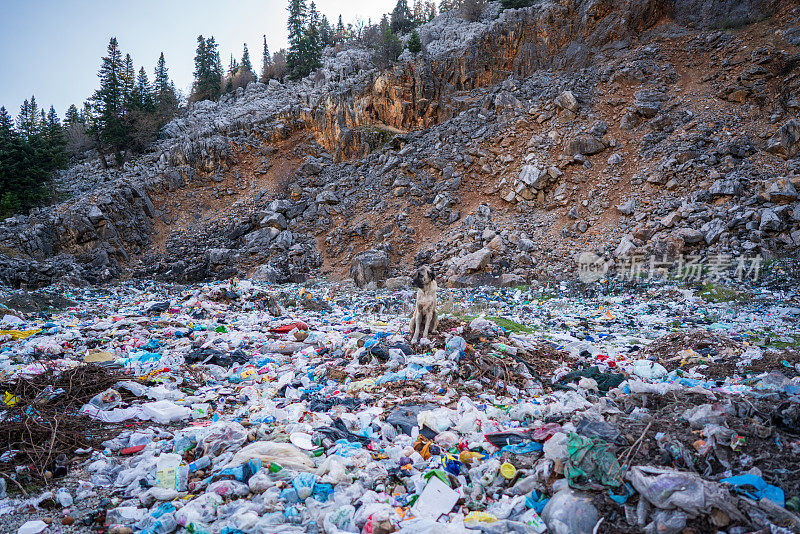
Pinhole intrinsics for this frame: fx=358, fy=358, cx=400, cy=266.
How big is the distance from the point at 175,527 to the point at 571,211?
1453 cm

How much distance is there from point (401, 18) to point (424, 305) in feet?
112

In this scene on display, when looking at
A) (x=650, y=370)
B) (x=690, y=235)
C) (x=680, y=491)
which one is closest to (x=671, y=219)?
(x=690, y=235)

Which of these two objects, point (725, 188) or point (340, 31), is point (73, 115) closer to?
point (340, 31)

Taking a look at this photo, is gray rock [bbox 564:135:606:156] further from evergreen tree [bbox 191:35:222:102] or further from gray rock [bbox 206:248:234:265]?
evergreen tree [bbox 191:35:222:102]

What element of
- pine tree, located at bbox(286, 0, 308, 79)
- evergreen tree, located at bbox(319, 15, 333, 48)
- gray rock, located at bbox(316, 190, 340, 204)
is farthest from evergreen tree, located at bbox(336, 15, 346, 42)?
gray rock, located at bbox(316, 190, 340, 204)

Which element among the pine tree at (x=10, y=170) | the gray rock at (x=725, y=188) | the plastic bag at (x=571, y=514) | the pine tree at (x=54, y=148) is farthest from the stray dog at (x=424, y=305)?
the pine tree at (x=54, y=148)

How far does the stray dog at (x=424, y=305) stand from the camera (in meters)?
5.73

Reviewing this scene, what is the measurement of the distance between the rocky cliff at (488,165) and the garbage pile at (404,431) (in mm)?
6428

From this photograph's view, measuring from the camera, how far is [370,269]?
1478cm

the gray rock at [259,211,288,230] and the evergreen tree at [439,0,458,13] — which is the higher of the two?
the evergreen tree at [439,0,458,13]

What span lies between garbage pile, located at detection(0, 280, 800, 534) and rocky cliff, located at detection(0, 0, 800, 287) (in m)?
6.43

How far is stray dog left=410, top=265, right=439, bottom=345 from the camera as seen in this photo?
573cm

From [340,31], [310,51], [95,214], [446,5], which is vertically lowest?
[95,214]

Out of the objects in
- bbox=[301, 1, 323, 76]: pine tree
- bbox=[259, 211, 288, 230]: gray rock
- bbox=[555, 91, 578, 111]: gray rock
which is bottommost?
bbox=[259, 211, 288, 230]: gray rock
